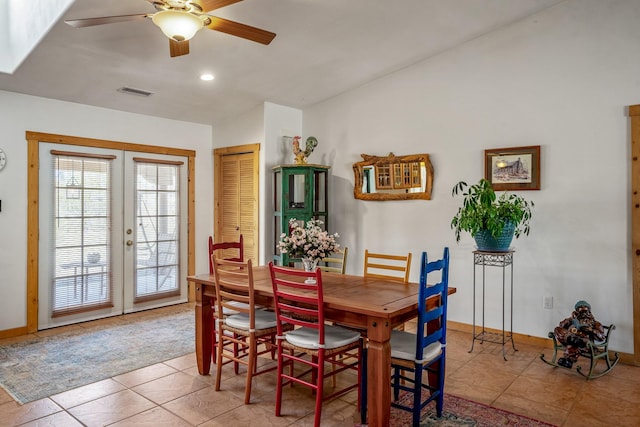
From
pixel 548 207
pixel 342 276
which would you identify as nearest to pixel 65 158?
pixel 342 276

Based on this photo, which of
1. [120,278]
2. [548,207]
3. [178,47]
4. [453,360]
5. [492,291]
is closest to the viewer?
[178,47]

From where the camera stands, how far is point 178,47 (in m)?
3.04

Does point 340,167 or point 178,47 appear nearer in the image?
point 178,47

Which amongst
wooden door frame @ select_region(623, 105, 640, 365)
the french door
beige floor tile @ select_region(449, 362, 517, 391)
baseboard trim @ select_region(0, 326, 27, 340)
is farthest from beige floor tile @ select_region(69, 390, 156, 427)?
wooden door frame @ select_region(623, 105, 640, 365)

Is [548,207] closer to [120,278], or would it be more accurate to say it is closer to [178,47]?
[178,47]

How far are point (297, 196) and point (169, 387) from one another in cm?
280

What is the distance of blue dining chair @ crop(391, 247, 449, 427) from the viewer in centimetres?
253

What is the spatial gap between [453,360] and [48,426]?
307cm

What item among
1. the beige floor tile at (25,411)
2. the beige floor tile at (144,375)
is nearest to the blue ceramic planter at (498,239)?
the beige floor tile at (144,375)

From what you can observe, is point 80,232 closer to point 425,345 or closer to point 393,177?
point 393,177

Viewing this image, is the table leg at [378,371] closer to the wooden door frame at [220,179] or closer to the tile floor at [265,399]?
the tile floor at [265,399]

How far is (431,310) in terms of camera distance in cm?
275

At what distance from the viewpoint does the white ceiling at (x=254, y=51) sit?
353 cm

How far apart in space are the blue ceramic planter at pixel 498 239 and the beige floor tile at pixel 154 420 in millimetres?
2754
